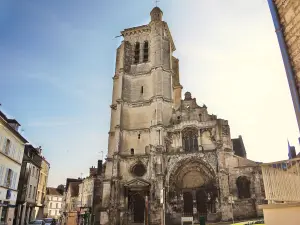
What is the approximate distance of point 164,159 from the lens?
79.4ft

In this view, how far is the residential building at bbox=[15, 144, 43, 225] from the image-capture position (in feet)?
74.7

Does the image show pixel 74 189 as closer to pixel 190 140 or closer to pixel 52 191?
pixel 52 191

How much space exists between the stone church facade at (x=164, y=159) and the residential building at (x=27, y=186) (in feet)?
24.0

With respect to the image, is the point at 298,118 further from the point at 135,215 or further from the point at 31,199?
the point at 31,199

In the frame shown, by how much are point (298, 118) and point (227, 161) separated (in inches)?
786

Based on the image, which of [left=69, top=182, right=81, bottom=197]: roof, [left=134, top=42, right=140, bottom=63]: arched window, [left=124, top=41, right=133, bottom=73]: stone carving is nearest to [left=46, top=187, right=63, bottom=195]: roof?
[left=69, top=182, right=81, bottom=197]: roof

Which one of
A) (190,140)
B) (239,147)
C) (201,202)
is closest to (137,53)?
(190,140)

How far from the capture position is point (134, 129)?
2734cm

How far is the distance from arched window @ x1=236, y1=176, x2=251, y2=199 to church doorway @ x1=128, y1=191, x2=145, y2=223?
8.86m

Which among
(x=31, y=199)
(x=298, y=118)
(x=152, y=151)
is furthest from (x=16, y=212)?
(x=298, y=118)

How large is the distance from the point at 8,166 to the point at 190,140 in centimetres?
1598

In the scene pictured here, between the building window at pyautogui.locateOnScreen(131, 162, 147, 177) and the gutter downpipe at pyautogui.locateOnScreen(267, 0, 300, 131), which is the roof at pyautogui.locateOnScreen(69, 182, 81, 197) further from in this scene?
the gutter downpipe at pyautogui.locateOnScreen(267, 0, 300, 131)

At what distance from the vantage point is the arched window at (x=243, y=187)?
71.1 feet

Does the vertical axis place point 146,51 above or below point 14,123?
above
